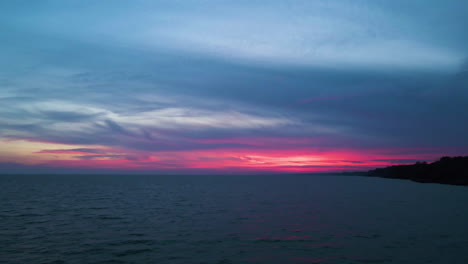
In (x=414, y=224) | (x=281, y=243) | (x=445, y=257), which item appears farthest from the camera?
(x=414, y=224)

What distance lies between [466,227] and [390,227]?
7794mm

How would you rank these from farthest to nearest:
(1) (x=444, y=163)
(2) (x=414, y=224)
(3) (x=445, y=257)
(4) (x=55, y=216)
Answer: (1) (x=444, y=163) < (4) (x=55, y=216) < (2) (x=414, y=224) < (3) (x=445, y=257)

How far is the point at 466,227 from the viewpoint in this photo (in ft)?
104

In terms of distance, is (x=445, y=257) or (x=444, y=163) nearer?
(x=445, y=257)

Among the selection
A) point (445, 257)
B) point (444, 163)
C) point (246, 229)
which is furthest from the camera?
point (444, 163)

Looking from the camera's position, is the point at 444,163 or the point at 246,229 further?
the point at 444,163

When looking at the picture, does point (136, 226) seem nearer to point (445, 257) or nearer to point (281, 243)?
point (281, 243)

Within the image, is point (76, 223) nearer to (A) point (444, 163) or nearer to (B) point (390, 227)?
(B) point (390, 227)

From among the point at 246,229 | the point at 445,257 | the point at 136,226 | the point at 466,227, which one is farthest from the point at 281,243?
the point at 466,227

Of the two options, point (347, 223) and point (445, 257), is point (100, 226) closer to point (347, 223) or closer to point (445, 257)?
point (347, 223)

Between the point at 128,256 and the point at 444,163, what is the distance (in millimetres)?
185731

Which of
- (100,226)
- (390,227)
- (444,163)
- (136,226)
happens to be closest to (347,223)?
(390,227)

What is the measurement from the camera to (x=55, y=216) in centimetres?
3912

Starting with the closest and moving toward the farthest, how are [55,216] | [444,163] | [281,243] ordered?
1. [281,243]
2. [55,216]
3. [444,163]
